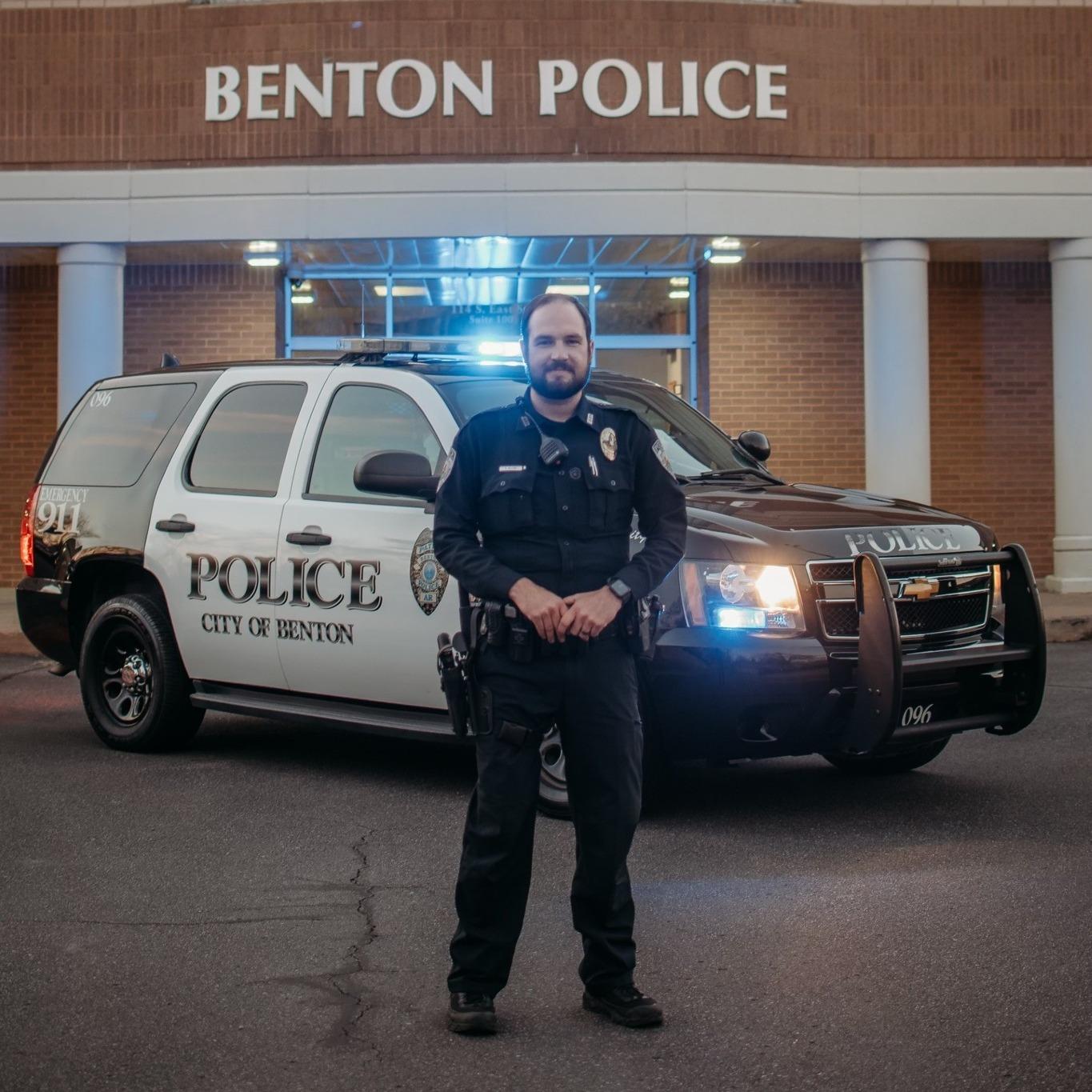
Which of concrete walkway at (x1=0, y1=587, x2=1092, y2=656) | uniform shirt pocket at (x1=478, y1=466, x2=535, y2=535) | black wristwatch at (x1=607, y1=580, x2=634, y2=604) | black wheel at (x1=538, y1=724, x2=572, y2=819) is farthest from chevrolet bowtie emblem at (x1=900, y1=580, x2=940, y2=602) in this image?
concrete walkway at (x1=0, y1=587, x2=1092, y2=656)

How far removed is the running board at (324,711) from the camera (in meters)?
6.87

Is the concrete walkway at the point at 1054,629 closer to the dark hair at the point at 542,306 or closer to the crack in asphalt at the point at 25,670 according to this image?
the crack in asphalt at the point at 25,670

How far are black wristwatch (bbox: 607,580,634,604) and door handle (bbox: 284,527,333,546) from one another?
3207 millimetres

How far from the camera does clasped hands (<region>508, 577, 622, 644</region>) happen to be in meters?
4.06

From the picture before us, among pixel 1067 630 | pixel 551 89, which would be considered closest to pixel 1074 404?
pixel 1067 630

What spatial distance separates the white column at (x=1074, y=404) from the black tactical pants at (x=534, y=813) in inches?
507

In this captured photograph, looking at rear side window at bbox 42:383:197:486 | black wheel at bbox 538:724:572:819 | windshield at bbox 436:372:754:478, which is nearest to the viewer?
black wheel at bbox 538:724:572:819

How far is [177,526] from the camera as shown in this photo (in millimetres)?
7867

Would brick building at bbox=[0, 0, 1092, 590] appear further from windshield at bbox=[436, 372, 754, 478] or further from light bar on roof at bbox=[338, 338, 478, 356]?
light bar on roof at bbox=[338, 338, 478, 356]

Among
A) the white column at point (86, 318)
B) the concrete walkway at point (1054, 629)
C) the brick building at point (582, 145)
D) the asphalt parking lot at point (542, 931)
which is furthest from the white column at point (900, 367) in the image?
the asphalt parking lot at point (542, 931)

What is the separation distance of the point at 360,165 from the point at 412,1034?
41.9 ft

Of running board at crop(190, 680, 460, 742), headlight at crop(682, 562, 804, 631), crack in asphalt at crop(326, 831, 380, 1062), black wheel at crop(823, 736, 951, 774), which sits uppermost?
headlight at crop(682, 562, 804, 631)

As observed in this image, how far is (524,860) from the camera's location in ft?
13.7

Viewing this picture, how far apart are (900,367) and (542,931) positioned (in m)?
11.7
